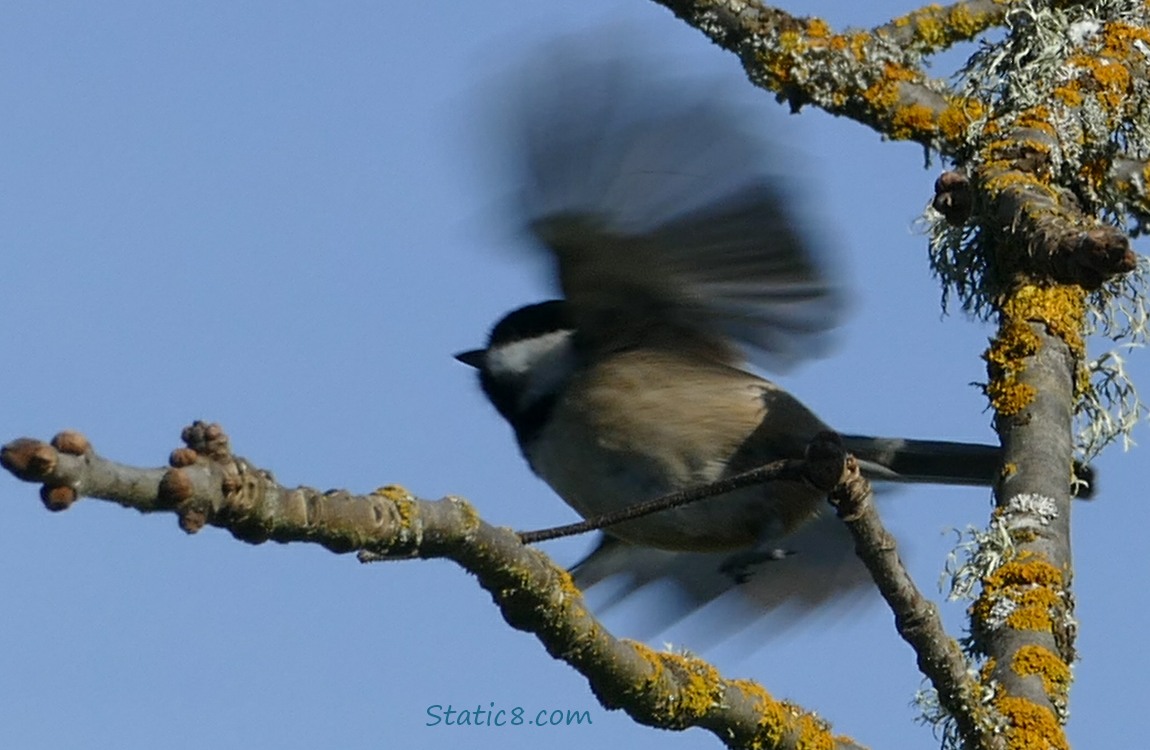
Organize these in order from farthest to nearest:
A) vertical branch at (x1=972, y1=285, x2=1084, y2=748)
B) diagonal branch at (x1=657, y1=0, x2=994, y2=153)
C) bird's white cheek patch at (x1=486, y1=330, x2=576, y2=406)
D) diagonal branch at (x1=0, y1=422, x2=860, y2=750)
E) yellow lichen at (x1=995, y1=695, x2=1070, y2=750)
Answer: bird's white cheek patch at (x1=486, y1=330, x2=576, y2=406), diagonal branch at (x1=657, y1=0, x2=994, y2=153), vertical branch at (x1=972, y1=285, x2=1084, y2=748), yellow lichen at (x1=995, y1=695, x2=1070, y2=750), diagonal branch at (x1=0, y1=422, x2=860, y2=750)

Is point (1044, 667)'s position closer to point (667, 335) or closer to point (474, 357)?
point (667, 335)

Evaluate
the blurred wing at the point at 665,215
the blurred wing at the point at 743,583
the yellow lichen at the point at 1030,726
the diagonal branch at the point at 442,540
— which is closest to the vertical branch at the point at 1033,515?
the yellow lichen at the point at 1030,726

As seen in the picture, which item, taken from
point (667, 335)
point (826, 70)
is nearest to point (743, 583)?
point (667, 335)

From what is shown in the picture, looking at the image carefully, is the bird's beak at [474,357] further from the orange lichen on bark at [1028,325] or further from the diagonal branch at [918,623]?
the diagonal branch at [918,623]

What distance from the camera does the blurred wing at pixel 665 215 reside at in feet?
11.2

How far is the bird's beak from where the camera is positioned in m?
4.35

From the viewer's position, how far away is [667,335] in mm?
4043

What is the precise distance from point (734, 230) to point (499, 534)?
1.66 meters

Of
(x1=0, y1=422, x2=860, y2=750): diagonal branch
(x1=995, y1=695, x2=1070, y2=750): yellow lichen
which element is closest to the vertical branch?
(x1=995, y1=695, x2=1070, y2=750): yellow lichen

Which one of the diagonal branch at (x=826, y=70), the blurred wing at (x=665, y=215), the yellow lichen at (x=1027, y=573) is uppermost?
the diagonal branch at (x=826, y=70)

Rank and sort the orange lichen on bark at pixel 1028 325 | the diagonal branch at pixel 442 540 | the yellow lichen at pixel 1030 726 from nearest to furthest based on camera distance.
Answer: the diagonal branch at pixel 442 540, the yellow lichen at pixel 1030 726, the orange lichen on bark at pixel 1028 325

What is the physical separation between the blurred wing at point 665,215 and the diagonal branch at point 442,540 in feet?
4.42

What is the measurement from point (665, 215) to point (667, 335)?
0.49 metres

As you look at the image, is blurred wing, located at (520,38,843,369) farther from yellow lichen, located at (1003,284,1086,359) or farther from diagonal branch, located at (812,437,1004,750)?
diagonal branch, located at (812,437,1004,750)
